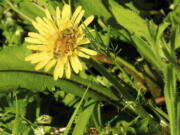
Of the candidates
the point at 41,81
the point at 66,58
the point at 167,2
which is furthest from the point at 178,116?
the point at 167,2

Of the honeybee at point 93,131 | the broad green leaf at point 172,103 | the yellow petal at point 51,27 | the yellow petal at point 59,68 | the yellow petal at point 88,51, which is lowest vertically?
the honeybee at point 93,131

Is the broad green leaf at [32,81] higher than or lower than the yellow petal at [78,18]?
lower

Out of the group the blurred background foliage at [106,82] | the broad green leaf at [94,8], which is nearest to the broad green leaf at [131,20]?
the blurred background foliage at [106,82]

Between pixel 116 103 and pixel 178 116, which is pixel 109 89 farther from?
pixel 178 116

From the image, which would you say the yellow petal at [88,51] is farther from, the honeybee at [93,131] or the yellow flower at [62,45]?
the honeybee at [93,131]

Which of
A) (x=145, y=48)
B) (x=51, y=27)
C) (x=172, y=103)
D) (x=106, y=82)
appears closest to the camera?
(x=172, y=103)

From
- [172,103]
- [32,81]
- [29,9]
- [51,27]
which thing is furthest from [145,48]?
[29,9]

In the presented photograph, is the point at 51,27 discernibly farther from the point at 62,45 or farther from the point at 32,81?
the point at 32,81
